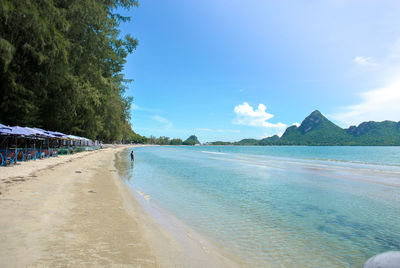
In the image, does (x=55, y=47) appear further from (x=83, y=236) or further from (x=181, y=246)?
(x=181, y=246)

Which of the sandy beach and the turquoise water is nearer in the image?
the sandy beach

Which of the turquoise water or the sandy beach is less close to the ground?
the sandy beach

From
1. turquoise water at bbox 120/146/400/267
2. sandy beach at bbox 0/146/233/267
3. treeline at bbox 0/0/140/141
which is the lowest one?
turquoise water at bbox 120/146/400/267

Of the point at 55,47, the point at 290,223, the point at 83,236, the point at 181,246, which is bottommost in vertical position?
the point at 290,223

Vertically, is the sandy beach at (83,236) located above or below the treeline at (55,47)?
below

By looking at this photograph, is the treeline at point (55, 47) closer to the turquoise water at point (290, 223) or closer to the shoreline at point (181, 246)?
the shoreline at point (181, 246)

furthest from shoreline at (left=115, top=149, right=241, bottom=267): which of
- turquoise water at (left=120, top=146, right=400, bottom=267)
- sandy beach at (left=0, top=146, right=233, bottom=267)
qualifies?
turquoise water at (left=120, top=146, right=400, bottom=267)

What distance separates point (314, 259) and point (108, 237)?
179 inches

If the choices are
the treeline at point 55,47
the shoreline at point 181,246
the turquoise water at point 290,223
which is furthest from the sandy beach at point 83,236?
the treeline at point 55,47

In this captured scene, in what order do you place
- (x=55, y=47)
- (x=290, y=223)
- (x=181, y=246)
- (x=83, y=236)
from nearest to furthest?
(x=83, y=236)
(x=181, y=246)
(x=290, y=223)
(x=55, y=47)

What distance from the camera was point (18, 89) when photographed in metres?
13.9

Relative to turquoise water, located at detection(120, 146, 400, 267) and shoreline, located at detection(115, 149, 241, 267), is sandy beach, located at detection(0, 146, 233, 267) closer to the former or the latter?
shoreline, located at detection(115, 149, 241, 267)

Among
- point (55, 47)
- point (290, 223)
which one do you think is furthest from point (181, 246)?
point (55, 47)

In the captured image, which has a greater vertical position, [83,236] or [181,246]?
[83,236]
